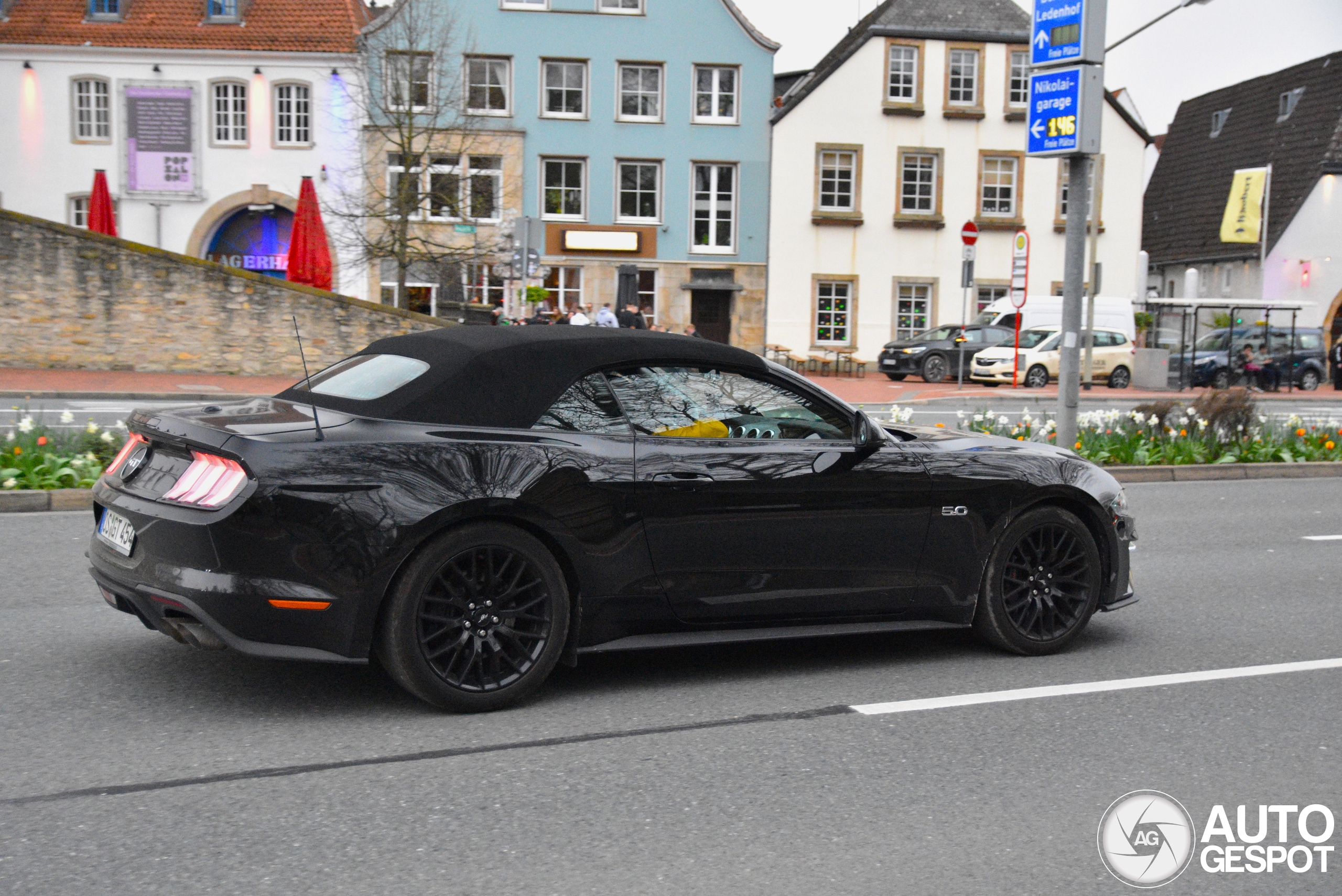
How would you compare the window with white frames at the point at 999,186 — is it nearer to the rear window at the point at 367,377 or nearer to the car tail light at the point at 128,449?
the rear window at the point at 367,377

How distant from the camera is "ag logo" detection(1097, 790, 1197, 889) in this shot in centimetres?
388

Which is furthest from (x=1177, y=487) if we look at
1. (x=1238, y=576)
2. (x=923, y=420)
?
(x=923, y=420)

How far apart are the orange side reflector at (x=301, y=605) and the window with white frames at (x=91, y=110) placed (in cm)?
4012

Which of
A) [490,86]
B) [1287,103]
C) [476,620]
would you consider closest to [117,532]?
[476,620]

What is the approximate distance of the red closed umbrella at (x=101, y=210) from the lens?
29.9 m

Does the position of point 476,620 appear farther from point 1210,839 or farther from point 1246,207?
point 1246,207

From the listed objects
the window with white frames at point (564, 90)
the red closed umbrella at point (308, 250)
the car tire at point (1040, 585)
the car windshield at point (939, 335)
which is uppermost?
the window with white frames at point (564, 90)

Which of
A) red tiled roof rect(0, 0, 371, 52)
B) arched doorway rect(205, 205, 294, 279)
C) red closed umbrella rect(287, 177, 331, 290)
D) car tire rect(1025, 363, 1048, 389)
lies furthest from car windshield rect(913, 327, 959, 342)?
arched doorway rect(205, 205, 294, 279)

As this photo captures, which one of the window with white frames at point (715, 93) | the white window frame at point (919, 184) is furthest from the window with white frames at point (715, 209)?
the white window frame at point (919, 184)

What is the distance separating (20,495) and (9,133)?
35.2 metres

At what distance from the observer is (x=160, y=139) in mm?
40625

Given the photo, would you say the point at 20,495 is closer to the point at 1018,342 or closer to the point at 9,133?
the point at 1018,342

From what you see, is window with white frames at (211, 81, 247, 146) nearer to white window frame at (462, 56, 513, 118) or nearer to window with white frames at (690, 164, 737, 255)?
white window frame at (462, 56, 513, 118)

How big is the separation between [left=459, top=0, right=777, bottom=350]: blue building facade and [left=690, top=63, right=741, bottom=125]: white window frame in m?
0.04
